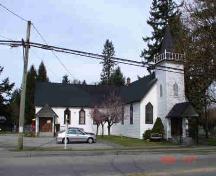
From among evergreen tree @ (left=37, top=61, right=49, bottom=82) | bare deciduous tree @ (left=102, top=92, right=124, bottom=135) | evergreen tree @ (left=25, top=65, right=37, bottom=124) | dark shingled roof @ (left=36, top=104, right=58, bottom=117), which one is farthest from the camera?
evergreen tree @ (left=37, top=61, right=49, bottom=82)

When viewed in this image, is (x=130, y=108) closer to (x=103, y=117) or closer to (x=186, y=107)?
(x=103, y=117)

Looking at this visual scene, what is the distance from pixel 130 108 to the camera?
5984 centimetres

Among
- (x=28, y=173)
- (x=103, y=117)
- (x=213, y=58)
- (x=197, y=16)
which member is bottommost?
(x=28, y=173)

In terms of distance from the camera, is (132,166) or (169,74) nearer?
(132,166)

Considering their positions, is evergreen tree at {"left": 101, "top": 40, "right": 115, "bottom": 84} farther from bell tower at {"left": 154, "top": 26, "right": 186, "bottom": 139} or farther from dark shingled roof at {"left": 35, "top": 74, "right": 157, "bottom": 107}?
bell tower at {"left": 154, "top": 26, "right": 186, "bottom": 139}

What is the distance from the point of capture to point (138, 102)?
55.5 meters

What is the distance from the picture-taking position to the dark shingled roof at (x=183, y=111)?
48075 millimetres

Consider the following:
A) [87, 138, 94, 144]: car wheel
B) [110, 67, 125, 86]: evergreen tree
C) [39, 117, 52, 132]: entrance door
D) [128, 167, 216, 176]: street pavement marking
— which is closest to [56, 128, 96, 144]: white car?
[87, 138, 94, 144]: car wheel

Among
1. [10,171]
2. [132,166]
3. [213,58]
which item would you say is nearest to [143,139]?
[213,58]

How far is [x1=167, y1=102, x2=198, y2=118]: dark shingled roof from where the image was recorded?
48075 millimetres

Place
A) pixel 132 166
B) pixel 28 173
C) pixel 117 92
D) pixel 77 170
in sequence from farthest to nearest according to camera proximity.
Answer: pixel 117 92 < pixel 132 166 < pixel 77 170 < pixel 28 173

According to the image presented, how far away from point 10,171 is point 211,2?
2558cm

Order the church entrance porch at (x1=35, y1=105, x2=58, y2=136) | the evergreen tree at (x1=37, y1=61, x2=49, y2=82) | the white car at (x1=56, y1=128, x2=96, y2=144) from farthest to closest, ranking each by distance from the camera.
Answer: the evergreen tree at (x1=37, y1=61, x2=49, y2=82) < the church entrance porch at (x1=35, y1=105, x2=58, y2=136) < the white car at (x1=56, y1=128, x2=96, y2=144)

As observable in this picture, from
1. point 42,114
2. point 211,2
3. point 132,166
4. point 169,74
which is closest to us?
point 132,166
